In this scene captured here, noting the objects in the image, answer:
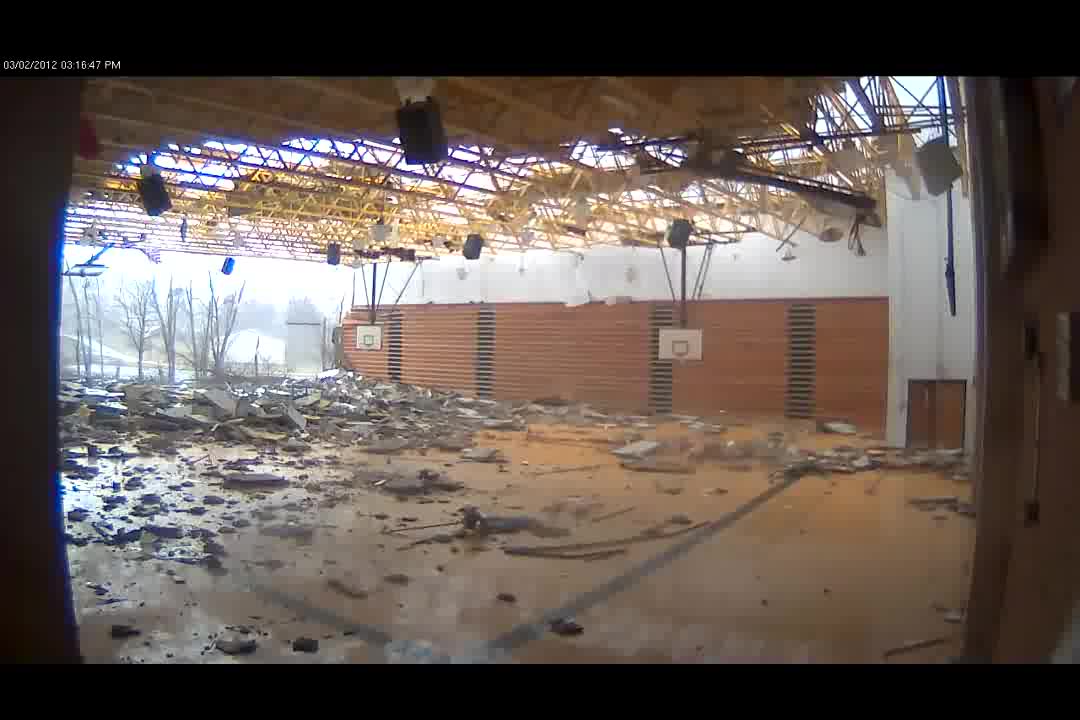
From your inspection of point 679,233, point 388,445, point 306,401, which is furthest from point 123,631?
point 306,401

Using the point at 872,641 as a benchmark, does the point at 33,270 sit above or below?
above

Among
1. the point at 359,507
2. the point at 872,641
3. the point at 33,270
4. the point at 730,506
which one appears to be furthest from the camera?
the point at 730,506

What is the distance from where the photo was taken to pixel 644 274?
1445cm

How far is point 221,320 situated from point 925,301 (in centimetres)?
1462

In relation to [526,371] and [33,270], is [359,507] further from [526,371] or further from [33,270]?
[526,371]

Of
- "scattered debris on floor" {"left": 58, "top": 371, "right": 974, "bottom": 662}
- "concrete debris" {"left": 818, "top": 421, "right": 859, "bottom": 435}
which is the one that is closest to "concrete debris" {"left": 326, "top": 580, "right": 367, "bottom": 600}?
"scattered debris on floor" {"left": 58, "top": 371, "right": 974, "bottom": 662}

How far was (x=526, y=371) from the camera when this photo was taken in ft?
52.9

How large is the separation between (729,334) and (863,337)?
2425 mm

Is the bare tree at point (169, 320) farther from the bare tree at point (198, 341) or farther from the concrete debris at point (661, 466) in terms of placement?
the concrete debris at point (661, 466)

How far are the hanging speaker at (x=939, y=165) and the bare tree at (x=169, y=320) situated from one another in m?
13.5

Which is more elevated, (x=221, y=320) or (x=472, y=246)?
(x=472, y=246)

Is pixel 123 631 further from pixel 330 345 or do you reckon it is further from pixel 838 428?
pixel 330 345

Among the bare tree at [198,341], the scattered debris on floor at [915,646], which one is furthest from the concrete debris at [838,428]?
the bare tree at [198,341]

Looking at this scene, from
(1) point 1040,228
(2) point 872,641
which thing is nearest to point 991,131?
(1) point 1040,228
